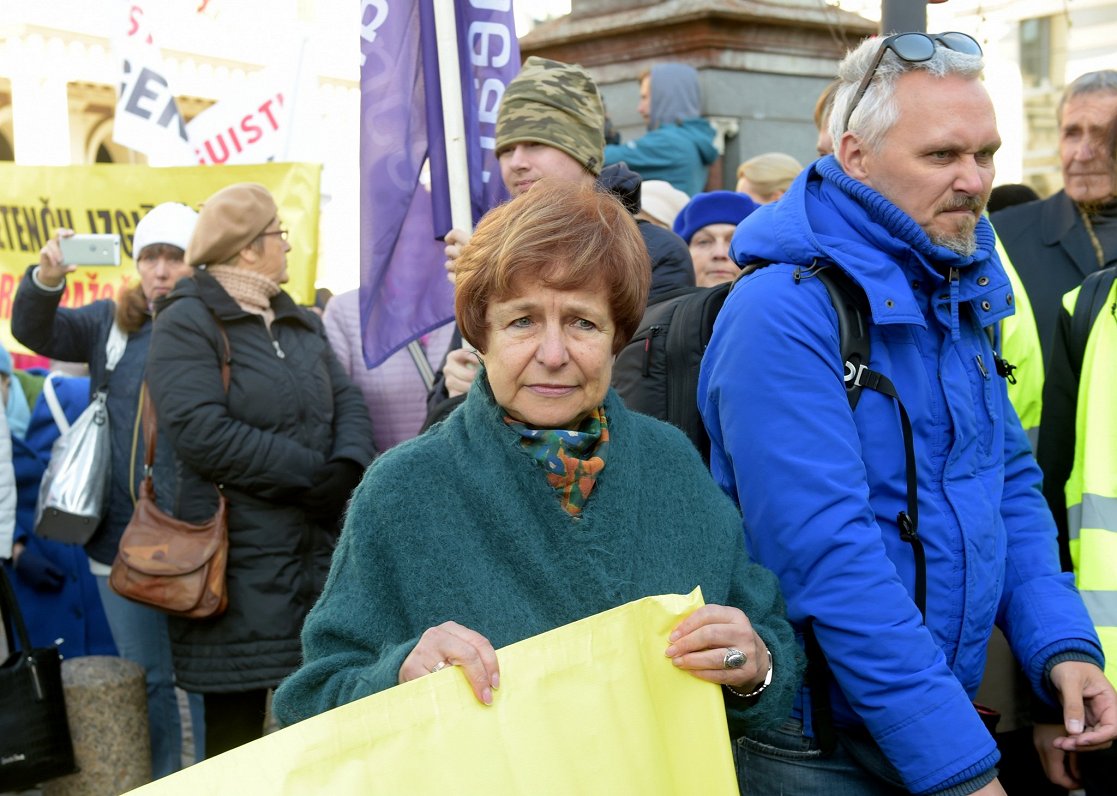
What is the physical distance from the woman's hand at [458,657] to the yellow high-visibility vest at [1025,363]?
80.4 inches

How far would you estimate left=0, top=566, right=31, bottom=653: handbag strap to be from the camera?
4.85 meters

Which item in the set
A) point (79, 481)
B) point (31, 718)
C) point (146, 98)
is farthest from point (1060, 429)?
point (146, 98)

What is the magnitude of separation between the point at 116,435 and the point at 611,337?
362 centimetres

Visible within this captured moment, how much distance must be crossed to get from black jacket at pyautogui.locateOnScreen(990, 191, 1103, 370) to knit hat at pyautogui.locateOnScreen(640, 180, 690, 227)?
1456mm

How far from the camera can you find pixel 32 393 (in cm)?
689

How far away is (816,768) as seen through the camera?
2553 millimetres

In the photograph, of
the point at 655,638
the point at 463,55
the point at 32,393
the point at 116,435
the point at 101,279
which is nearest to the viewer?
the point at 655,638

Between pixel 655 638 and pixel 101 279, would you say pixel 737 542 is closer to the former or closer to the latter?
pixel 655 638

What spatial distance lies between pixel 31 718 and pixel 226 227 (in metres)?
1.85

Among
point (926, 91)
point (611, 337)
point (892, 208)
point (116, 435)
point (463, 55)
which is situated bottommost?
Result: point (116, 435)

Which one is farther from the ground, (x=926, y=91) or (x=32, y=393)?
(x=926, y=91)

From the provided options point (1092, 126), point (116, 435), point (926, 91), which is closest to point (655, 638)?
point (926, 91)

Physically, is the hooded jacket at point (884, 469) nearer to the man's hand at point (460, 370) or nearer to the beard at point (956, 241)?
the beard at point (956, 241)

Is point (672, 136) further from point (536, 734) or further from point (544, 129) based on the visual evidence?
point (536, 734)
